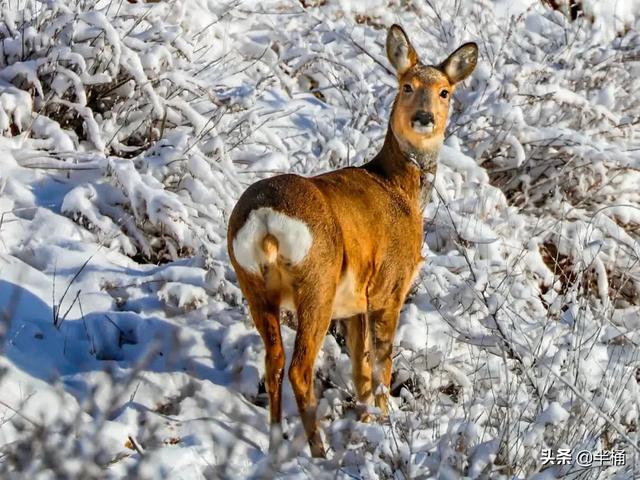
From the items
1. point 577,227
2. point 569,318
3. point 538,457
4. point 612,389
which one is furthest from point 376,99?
point 538,457

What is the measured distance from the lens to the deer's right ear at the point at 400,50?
7.26 meters

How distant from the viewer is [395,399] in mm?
6723

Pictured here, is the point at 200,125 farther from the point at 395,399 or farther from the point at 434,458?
the point at 434,458

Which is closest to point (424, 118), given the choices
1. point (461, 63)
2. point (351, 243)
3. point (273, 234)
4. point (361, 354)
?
point (461, 63)

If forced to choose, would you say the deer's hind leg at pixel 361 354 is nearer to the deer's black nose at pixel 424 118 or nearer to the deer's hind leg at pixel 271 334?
the deer's hind leg at pixel 271 334

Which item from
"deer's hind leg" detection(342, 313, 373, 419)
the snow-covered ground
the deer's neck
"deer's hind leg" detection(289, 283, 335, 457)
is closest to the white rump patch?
"deer's hind leg" detection(289, 283, 335, 457)

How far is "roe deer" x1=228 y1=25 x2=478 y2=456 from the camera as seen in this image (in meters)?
5.40

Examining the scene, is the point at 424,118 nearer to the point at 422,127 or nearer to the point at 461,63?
the point at 422,127

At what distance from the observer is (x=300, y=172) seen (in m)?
8.34

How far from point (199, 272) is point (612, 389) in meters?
2.31

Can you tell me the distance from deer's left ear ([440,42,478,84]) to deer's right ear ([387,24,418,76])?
9.5 inches

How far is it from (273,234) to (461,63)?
2.37m

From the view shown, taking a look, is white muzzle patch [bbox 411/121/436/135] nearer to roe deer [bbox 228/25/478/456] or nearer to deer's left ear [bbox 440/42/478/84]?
roe deer [bbox 228/25/478/456]

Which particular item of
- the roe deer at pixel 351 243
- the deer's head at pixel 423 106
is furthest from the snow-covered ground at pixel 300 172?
the deer's head at pixel 423 106
